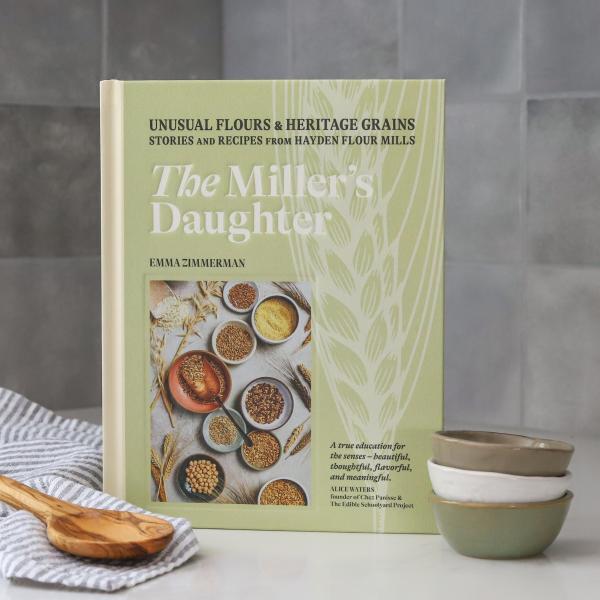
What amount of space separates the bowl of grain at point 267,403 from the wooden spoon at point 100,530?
9 cm

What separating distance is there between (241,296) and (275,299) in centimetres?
2

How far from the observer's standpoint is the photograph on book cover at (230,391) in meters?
0.69

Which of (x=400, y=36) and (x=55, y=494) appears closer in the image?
(x=55, y=494)

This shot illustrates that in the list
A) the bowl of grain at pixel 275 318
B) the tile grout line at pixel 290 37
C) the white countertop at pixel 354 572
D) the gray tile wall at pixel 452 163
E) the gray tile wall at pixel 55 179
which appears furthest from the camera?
the tile grout line at pixel 290 37

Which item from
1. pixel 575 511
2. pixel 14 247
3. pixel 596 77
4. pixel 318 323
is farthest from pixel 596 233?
pixel 14 247

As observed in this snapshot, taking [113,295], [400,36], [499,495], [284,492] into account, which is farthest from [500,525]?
[400,36]

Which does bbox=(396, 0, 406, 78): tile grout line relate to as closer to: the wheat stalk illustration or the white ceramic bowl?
the wheat stalk illustration

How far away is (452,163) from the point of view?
1.23 metres

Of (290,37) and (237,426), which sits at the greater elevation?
(290,37)

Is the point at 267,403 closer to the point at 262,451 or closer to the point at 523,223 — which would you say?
the point at 262,451

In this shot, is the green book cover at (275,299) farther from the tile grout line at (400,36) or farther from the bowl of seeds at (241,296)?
the tile grout line at (400,36)

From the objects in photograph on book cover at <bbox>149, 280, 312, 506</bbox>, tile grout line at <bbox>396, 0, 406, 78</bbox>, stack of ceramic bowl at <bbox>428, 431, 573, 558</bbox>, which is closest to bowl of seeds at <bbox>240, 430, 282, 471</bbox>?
photograph on book cover at <bbox>149, 280, 312, 506</bbox>

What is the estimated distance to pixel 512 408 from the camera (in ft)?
→ 3.94

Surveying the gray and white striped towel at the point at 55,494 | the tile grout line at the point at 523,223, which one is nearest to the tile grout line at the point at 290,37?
the tile grout line at the point at 523,223
